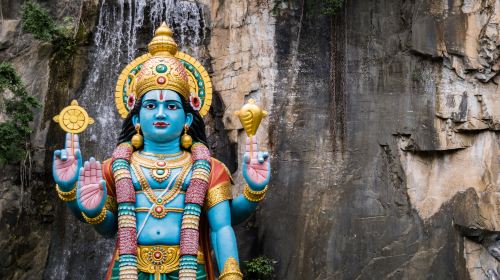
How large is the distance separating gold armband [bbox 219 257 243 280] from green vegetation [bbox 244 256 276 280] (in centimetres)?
219

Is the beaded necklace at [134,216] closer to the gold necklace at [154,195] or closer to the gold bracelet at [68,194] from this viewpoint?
the gold necklace at [154,195]

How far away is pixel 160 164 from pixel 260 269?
2.42 meters

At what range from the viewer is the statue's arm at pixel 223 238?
6.89 m

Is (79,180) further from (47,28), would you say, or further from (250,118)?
(47,28)

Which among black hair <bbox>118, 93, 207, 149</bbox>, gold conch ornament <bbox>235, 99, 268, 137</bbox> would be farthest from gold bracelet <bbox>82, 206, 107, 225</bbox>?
gold conch ornament <bbox>235, 99, 268, 137</bbox>

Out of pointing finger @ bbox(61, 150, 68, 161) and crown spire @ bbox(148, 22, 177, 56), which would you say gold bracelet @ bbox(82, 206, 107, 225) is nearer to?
pointing finger @ bbox(61, 150, 68, 161)

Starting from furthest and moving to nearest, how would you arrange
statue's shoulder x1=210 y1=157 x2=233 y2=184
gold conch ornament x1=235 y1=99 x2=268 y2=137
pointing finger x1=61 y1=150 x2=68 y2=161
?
statue's shoulder x1=210 y1=157 x2=233 y2=184 → gold conch ornament x1=235 y1=99 x2=268 y2=137 → pointing finger x1=61 y1=150 x2=68 y2=161

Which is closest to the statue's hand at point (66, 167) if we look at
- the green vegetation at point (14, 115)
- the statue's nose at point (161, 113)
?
the statue's nose at point (161, 113)

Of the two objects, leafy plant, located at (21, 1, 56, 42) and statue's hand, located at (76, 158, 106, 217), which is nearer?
statue's hand, located at (76, 158, 106, 217)

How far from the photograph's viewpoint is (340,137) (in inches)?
371

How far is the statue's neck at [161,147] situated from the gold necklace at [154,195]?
24cm

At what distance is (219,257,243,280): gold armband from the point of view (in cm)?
Result: 682

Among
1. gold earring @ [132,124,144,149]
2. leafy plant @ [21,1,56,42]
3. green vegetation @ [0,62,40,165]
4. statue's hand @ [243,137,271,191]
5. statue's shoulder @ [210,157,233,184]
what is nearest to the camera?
statue's hand @ [243,137,271,191]

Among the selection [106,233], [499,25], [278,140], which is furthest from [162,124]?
[499,25]
